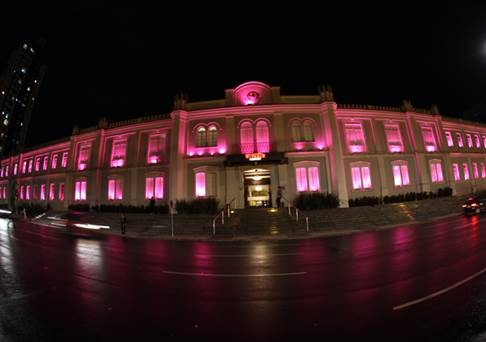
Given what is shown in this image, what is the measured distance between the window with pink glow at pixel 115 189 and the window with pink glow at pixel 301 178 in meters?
18.9

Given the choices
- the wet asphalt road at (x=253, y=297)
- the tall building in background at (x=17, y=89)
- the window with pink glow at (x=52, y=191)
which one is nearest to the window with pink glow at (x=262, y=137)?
the wet asphalt road at (x=253, y=297)

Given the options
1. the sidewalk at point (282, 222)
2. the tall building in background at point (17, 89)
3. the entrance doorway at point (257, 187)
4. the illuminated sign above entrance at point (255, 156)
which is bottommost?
the sidewalk at point (282, 222)

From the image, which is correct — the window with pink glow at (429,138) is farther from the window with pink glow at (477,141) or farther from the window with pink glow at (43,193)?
the window with pink glow at (43,193)

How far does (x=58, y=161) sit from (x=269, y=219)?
31.5 m

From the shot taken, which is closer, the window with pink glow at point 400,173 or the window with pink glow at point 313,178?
the window with pink glow at point 313,178

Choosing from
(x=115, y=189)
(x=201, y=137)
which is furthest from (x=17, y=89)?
(x=201, y=137)

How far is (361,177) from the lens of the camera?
2377cm

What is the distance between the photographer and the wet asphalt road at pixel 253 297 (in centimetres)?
366

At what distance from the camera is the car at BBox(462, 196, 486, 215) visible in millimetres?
19422

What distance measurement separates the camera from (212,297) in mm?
5160

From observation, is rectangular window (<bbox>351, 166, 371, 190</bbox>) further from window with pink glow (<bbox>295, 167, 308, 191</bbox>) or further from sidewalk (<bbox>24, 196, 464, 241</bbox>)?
window with pink glow (<bbox>295, 167, 308, 191</bbox>)

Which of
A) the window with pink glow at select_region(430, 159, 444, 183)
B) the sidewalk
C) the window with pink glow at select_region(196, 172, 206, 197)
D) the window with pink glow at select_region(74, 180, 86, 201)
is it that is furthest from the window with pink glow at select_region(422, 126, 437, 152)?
the window with pink glow at select_region(74, 180, 86, 201)

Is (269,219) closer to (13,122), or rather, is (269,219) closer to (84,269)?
(84,269)

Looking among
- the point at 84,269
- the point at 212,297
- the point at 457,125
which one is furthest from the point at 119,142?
the point at 457,125
